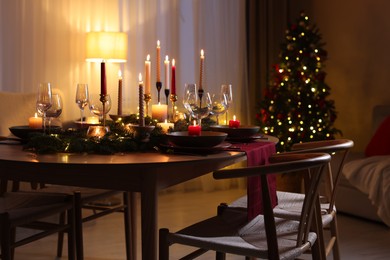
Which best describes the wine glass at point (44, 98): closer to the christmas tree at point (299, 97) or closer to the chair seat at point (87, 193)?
the chair seat at point (87, 193)

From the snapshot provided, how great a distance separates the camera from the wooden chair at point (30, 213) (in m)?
2.40

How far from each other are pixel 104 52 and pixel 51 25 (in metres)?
0.51

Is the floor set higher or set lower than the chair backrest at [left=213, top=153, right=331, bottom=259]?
lower

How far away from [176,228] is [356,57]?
8.68ft

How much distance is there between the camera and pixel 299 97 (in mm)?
5363

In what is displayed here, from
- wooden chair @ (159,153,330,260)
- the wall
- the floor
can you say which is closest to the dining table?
wooden chair @ (159,153,330,260)

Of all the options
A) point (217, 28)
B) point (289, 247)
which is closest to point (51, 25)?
point (217, 28)

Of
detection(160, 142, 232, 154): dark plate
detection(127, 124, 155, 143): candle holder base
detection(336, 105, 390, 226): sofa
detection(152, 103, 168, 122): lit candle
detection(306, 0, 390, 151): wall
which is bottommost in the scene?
detection(336, 105, 390, 226): sofa

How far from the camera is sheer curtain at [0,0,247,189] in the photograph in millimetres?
4895

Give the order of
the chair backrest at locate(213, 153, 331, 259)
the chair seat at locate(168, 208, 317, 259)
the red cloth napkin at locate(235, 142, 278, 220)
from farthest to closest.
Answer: the red cloth napkin at locate(235, 142, 278, 220) → the chair seat at locate(168, 208, 317, 259) → the chair backrest at locate(213, 153, 331, 259)

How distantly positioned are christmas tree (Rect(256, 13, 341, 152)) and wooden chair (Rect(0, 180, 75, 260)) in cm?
284

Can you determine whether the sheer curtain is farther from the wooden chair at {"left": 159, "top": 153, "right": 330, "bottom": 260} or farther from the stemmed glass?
the wooden chair at {"left": 159, "top": 153, "right": 330, "bottom": 260}

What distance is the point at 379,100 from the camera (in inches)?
224

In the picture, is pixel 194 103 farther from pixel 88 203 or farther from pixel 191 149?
pixel 88 203
